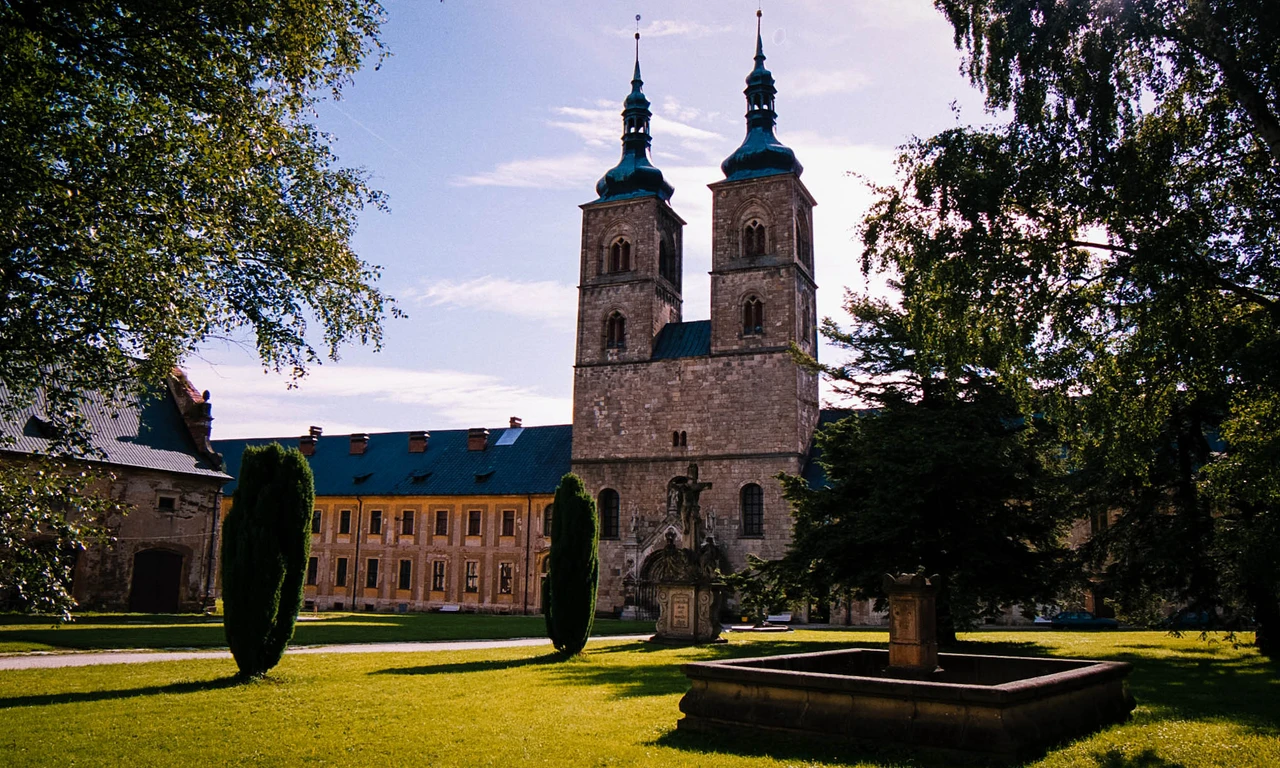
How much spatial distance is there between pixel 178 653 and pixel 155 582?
17515mm

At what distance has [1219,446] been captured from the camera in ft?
129

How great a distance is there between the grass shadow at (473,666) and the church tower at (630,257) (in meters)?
25.7

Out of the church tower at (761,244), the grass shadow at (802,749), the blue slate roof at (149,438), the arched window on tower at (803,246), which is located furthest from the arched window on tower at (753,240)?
the grass shadow at (802,749)

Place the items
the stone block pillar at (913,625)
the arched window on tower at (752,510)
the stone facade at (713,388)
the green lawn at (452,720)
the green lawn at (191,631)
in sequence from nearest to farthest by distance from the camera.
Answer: the green lawn at (452,720), the stone block pillar at (913,625), the green lawn at (191,631), the arched window on tower at (752,510), the stone facade at (713,388)

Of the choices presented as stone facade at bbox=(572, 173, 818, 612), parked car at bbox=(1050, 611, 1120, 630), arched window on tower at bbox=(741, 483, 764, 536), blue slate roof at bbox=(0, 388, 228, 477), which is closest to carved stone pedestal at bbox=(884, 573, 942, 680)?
blue slate roof at bbox=(0, 388, 228, 477)

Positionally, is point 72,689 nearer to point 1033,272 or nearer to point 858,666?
point 858,666

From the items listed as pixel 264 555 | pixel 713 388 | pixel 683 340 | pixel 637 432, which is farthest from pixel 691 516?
pixel 683 340

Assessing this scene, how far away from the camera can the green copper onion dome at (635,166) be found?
153 feet

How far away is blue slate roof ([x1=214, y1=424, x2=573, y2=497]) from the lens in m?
48.6

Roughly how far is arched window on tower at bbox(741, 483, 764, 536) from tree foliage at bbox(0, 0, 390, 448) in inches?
1219

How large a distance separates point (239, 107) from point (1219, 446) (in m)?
40.8

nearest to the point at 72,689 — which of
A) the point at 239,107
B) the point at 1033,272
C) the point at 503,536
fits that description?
the point at 239,107

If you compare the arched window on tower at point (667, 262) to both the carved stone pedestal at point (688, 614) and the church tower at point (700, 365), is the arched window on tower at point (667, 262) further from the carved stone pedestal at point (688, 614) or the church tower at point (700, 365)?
the carved stone pedestal at point (688, 614)

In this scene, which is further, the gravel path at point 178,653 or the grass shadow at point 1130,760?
the gravel path at point 178,653
